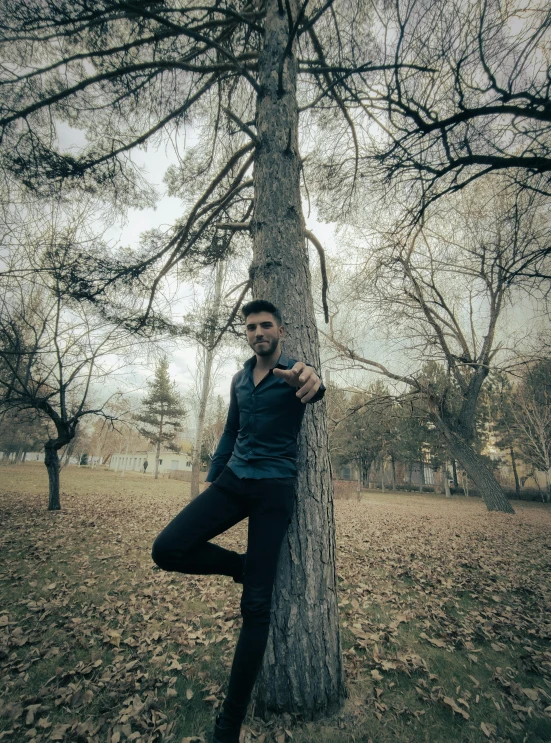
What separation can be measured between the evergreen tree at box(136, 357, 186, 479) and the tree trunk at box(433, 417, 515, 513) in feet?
90.4

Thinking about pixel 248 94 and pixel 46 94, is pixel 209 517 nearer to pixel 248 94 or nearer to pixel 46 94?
pixel 46 94

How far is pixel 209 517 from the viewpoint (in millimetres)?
1880

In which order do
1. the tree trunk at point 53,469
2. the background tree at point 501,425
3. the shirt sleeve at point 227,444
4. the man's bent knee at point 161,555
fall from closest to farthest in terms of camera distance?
the man's bent knee at point 161,555, the shirt sleeve at point 227,444, the tree trunk at point 53,469, the background tree at point 501,425

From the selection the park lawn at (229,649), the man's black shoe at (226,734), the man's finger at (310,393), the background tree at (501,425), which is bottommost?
the park lawn at (229,649)

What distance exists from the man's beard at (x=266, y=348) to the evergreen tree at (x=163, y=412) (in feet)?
111

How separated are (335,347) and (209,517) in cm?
1128

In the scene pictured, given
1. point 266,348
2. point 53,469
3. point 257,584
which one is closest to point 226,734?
point 257,584

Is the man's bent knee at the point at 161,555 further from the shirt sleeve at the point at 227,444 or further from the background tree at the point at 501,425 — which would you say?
the background tree at the point at 501,425

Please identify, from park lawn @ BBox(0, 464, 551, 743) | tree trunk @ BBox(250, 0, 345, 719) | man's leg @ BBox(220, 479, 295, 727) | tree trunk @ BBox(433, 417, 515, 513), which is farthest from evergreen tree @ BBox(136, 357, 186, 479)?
man's leg @ BBox(220, 479, 295, 727)

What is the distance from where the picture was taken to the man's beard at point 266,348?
2.16m

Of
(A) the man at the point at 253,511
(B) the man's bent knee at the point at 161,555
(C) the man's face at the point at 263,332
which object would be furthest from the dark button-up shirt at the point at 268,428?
(B) the man's bent knee at the point at 161,555

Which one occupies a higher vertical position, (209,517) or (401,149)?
(401,149)

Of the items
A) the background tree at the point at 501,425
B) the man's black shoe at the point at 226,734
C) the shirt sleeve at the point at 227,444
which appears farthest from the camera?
the background tree at the point at 501,425

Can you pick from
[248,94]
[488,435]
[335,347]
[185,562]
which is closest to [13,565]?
[185,562]
